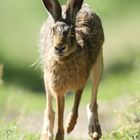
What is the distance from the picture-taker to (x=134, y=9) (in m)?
23.3

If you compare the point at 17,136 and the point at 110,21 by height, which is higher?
the point at 17,136

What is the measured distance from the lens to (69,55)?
1153 cm

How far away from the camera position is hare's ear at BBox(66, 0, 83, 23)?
1136 cm

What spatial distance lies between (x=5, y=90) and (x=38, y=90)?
1243 millimetres

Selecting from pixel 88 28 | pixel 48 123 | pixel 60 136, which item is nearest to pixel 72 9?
pixel 88 28

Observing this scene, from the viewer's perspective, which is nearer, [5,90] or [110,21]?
[5,90]

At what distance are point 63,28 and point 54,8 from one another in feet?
1.06

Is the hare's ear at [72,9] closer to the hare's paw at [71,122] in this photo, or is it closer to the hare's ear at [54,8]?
the hare's ear at [54,8]

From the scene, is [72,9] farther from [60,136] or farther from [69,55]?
[60,136]

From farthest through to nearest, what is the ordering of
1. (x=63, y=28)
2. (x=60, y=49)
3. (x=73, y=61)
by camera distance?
(x=73, y=61) → (x=63, y=28) → (x=60, y=49)

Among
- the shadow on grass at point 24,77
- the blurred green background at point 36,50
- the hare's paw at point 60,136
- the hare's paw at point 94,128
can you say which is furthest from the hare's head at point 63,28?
the shadow on grass at point 24,77

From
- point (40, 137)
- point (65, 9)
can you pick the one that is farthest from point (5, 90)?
point (65, 9)

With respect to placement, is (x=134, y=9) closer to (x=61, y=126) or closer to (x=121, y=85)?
(x=121, y=85)

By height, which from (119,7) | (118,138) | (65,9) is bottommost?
(119,7)
